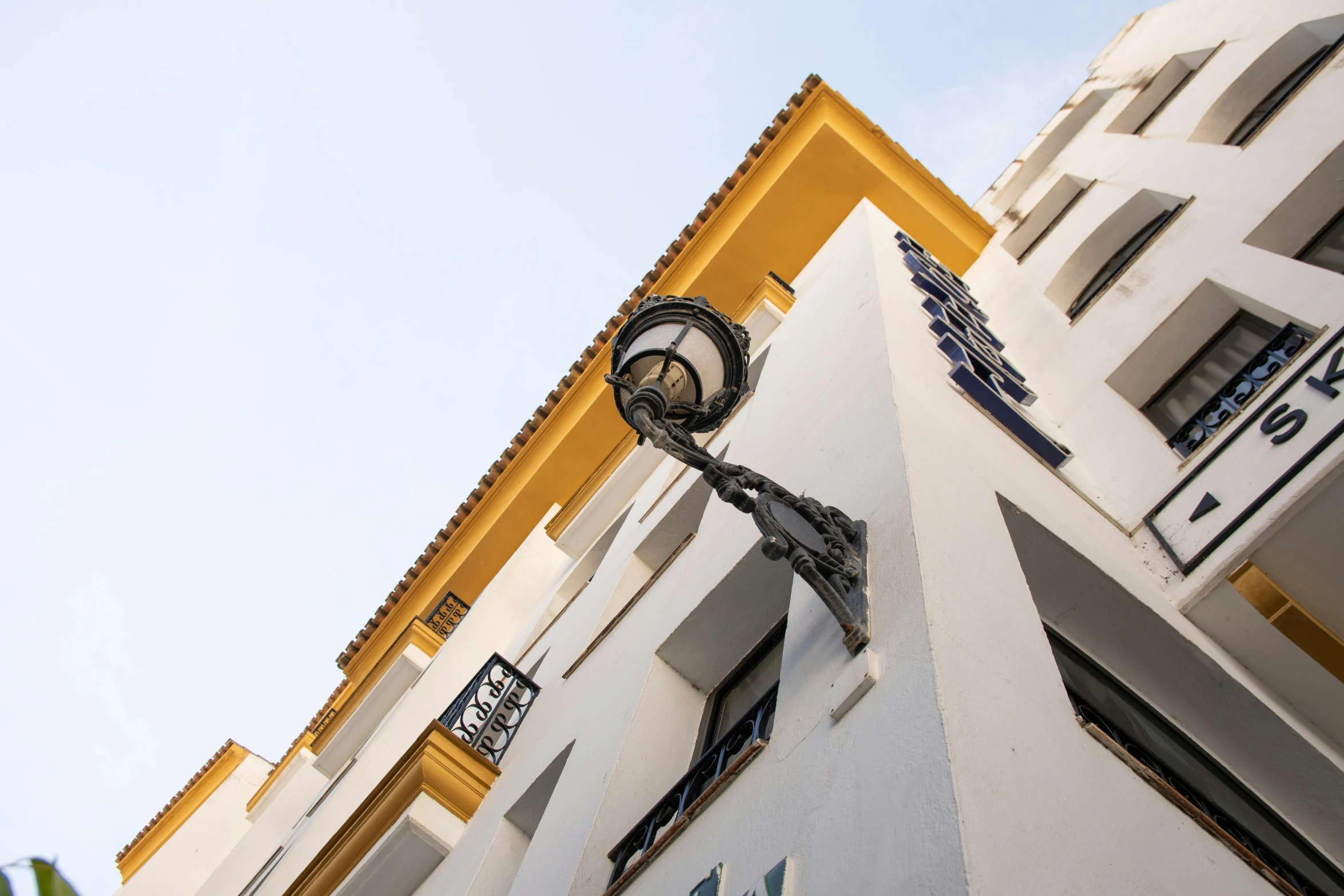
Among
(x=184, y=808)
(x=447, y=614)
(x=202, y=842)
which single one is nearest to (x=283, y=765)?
(x=202, y=842)

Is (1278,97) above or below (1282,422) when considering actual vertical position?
above

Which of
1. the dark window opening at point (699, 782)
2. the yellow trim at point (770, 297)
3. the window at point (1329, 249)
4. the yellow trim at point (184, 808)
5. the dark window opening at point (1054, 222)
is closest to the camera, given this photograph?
the dark window opening at point (699, 782)

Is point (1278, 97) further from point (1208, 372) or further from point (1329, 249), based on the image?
point (1208, 372)

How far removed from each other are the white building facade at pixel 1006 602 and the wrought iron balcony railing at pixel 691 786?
12 millimetres

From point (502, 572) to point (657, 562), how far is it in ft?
25.7

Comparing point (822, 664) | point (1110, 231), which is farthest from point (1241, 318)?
point (822, 664)

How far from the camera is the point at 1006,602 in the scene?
10.5 ft

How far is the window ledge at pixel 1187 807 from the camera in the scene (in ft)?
9.26

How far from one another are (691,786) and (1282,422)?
3.46 metres

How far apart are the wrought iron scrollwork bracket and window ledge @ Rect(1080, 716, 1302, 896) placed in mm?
712

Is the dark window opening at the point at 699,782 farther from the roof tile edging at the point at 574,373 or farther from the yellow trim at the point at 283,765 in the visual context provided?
the yellow trim at the point at 283,765

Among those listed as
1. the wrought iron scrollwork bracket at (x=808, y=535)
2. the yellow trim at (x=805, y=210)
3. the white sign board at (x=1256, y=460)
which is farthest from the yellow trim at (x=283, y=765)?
the wrought iron scrollwork bracket at (x=808, y=535)

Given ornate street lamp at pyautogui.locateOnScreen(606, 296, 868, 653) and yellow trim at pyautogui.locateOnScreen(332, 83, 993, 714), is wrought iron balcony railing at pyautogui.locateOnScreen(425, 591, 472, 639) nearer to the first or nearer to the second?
yellow trim at pyautogui.locateOnScreen(332, 83, 993, 714)

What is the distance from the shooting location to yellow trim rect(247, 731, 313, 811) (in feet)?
65.0
